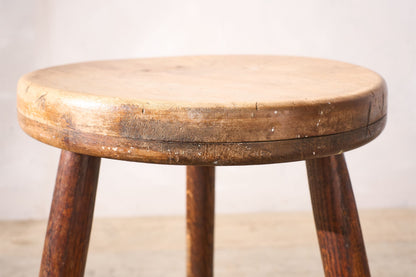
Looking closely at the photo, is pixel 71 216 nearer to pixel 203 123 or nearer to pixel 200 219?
pixel 203 123

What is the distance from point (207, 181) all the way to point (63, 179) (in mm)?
311

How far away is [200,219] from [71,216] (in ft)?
1.07

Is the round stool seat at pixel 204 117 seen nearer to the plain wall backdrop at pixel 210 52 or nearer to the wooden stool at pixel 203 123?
the wooden stool at pixel 203 123

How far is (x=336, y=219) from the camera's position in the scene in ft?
1.97

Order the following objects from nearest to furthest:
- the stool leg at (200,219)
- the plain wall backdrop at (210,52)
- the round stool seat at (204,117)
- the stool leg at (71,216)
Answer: the round stool seat at (204,117) → the stool leg at (71,216) → the stool leg at (200,219) → the plain wall backdrop at (210,52)

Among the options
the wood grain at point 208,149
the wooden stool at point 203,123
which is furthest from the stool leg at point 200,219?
the wood grain at point 208,149

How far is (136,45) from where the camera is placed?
4.54 ft

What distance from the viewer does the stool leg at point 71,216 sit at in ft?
1.84

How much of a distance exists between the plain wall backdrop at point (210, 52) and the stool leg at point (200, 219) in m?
0.59

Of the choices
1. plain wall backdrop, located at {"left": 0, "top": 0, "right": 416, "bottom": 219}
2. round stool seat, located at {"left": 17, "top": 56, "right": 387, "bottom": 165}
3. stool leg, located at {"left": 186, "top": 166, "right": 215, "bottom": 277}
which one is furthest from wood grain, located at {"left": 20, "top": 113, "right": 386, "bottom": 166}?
plain wall backdrop, located at {"left": 0, "top": 0, "right": 416, "bottom": 219}

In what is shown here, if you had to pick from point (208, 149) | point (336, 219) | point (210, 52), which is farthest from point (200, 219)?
point (210, 52)

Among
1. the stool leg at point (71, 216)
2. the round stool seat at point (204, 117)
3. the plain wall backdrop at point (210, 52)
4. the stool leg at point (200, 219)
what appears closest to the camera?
the round stool seat at point (204, 117)

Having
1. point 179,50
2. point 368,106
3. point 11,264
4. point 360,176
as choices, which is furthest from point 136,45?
point 368,106

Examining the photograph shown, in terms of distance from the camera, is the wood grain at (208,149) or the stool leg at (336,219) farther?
the stool leg at (336,219)
